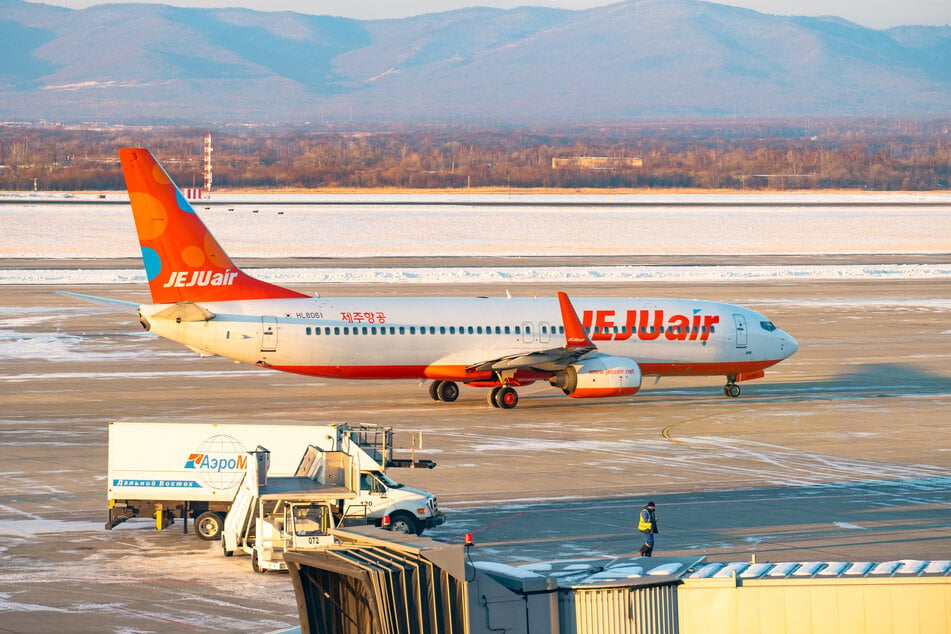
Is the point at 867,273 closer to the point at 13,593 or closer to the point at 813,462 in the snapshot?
the point at 813,462

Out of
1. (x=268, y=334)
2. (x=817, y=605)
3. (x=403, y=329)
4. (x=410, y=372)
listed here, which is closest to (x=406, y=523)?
(x=817, y=605)

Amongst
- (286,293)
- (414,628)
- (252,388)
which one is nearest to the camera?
(414,628)

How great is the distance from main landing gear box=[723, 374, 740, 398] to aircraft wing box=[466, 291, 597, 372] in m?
6.96

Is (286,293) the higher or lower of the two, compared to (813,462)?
higher

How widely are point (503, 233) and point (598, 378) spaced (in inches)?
2946

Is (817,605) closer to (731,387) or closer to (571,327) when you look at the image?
(571,327)

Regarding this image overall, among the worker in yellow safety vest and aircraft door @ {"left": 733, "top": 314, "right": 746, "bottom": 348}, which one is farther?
aircraft door @ {"left": 733, "top": 314, "right": 746, "bottom": 348}

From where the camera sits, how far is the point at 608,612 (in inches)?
Answer: 620

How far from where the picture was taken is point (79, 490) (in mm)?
33500

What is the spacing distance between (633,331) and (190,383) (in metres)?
16.2

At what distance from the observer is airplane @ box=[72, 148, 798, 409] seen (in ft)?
145

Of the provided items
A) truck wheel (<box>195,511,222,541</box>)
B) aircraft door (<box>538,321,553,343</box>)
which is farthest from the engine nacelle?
truck wheel (<box>195,511,222,541</box>)

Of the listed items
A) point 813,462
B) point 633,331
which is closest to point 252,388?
point 633,331

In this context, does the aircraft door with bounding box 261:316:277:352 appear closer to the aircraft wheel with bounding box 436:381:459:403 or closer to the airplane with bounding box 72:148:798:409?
the airplane with bounding box 72:148:798:409
